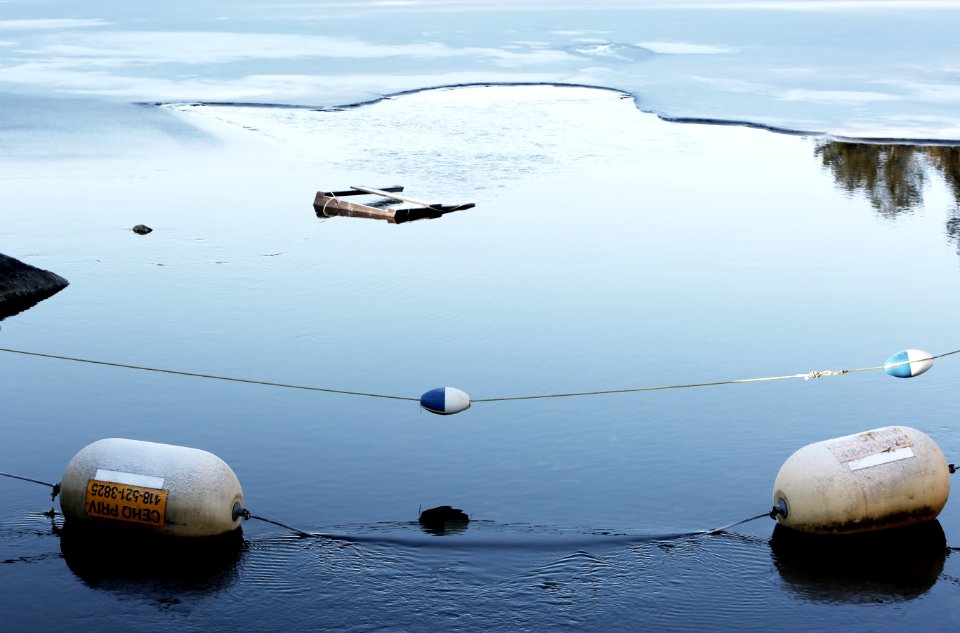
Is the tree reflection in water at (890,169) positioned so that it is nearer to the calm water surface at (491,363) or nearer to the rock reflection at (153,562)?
the calm water surface at (491,363)

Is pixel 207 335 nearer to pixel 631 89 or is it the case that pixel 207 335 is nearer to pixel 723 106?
pixel 723 106

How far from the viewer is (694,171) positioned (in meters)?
31.5

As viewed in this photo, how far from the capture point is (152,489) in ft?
40.0

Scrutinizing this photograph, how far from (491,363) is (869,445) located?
256 inches

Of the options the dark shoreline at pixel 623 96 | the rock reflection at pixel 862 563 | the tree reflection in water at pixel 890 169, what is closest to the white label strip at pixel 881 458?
the rock reflection at pixel 862 563

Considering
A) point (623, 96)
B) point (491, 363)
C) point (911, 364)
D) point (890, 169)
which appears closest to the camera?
point (911, 364)

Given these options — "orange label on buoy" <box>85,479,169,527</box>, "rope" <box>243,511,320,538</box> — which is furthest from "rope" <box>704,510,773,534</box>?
"orange label on buoy" <box>85,479,169,527</box>

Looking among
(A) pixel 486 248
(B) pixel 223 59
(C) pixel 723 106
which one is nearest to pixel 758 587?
(A) pixel 486 248

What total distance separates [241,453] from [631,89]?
3071cm

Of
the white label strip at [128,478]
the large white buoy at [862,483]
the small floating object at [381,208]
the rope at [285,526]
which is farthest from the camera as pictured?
the small floating object at [381,208]

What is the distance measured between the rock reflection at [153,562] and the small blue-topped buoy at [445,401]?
7.93ft

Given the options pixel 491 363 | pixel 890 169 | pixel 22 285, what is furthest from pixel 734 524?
pixel 890 169

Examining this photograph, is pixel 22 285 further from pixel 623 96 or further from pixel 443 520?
pixel 623 96

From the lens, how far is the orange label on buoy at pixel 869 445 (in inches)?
492
